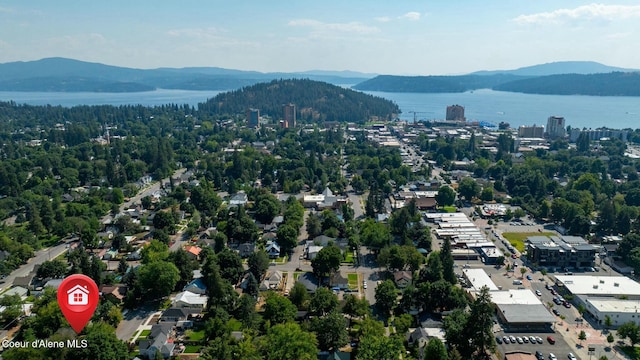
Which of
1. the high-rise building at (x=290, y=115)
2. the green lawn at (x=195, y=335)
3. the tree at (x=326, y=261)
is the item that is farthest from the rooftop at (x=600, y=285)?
the high-rise building at (x=290, y=115)

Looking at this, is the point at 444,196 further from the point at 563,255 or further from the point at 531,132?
the point at 531,132

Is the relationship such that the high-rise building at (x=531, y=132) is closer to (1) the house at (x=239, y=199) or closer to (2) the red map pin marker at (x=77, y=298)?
(1) the house at (x=239, y=199)

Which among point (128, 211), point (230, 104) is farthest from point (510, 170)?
point (230, 104)

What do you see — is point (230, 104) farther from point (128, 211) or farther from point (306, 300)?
point (306, 300)

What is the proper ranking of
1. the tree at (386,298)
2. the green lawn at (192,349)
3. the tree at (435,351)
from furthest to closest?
the tree at (386,298)
the green lawn at (192,349)
the tree at (435,351)

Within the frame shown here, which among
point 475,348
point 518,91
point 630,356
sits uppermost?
point 518,91

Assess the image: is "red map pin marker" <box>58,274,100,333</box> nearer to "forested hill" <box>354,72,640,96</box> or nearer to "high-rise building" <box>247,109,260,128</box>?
"high-rise building" <box>247,109,260,128</box>

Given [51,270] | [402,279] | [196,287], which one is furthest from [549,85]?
[51,270]
